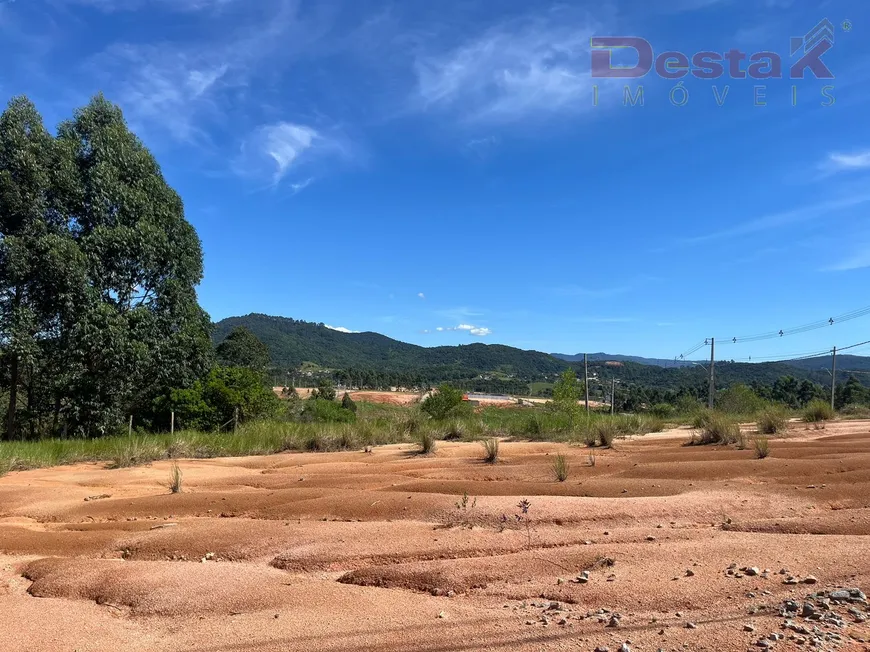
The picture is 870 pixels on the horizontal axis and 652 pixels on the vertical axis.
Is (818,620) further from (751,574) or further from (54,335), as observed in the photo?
(54,335)

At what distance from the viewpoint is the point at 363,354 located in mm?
182875

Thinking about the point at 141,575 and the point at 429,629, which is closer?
the point at 429,629

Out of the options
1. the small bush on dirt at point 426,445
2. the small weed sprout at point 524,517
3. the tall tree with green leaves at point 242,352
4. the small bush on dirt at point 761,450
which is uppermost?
the tall tree with green leaves at point 242,352

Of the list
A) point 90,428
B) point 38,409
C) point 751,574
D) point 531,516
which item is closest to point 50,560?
point 531,516

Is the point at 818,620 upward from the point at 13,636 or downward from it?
upward

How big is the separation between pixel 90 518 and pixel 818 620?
28.7ft

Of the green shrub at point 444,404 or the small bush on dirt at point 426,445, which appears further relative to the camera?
the green shrub at point 444,404

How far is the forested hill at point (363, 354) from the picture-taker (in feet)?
484

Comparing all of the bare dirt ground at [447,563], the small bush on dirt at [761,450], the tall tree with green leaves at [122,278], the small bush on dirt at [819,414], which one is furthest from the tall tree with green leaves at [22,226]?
the small bush on dirt at [819,414]

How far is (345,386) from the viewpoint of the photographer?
119 m

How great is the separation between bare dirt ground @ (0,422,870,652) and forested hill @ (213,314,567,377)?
13051cm

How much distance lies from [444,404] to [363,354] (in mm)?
158122

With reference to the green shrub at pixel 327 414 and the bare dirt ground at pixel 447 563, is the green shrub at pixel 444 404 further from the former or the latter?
the bare dirt ground at pixel 447 563

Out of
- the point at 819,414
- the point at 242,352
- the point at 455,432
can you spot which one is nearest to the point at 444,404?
the point at 455,432
